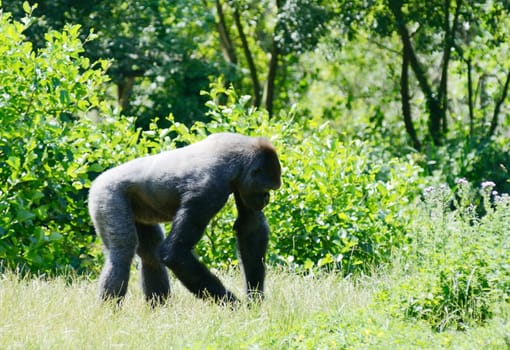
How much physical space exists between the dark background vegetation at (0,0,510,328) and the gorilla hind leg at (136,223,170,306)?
3.83 feet

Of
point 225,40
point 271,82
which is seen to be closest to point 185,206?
point 271,82

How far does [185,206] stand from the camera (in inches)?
222

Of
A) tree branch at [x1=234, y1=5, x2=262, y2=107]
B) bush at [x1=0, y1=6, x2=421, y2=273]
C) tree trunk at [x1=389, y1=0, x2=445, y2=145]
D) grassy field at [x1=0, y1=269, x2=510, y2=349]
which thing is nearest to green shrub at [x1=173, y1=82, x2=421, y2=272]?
bush at [x1=0, y1=6, x2=421, y2=273]

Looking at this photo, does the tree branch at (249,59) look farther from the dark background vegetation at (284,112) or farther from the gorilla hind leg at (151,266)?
the gorilla hind leg at (151,266)

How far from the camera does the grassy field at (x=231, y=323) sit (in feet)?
15.7

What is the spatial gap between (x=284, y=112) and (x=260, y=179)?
8.79ft

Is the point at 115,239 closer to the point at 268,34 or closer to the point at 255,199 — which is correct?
the point at 255,199

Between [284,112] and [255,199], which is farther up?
[284,112]

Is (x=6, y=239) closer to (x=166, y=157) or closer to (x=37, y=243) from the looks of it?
(x=37, y=243)

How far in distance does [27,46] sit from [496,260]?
4179 millimetres

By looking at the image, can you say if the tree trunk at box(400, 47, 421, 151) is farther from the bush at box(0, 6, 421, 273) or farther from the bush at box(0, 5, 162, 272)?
the bush at box(0, 5, 162, 272)

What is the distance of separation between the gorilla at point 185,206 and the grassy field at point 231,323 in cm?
18

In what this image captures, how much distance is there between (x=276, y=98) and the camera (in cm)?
1834

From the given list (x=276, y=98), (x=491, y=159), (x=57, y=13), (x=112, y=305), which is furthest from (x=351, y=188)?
(x=276, y=98)
